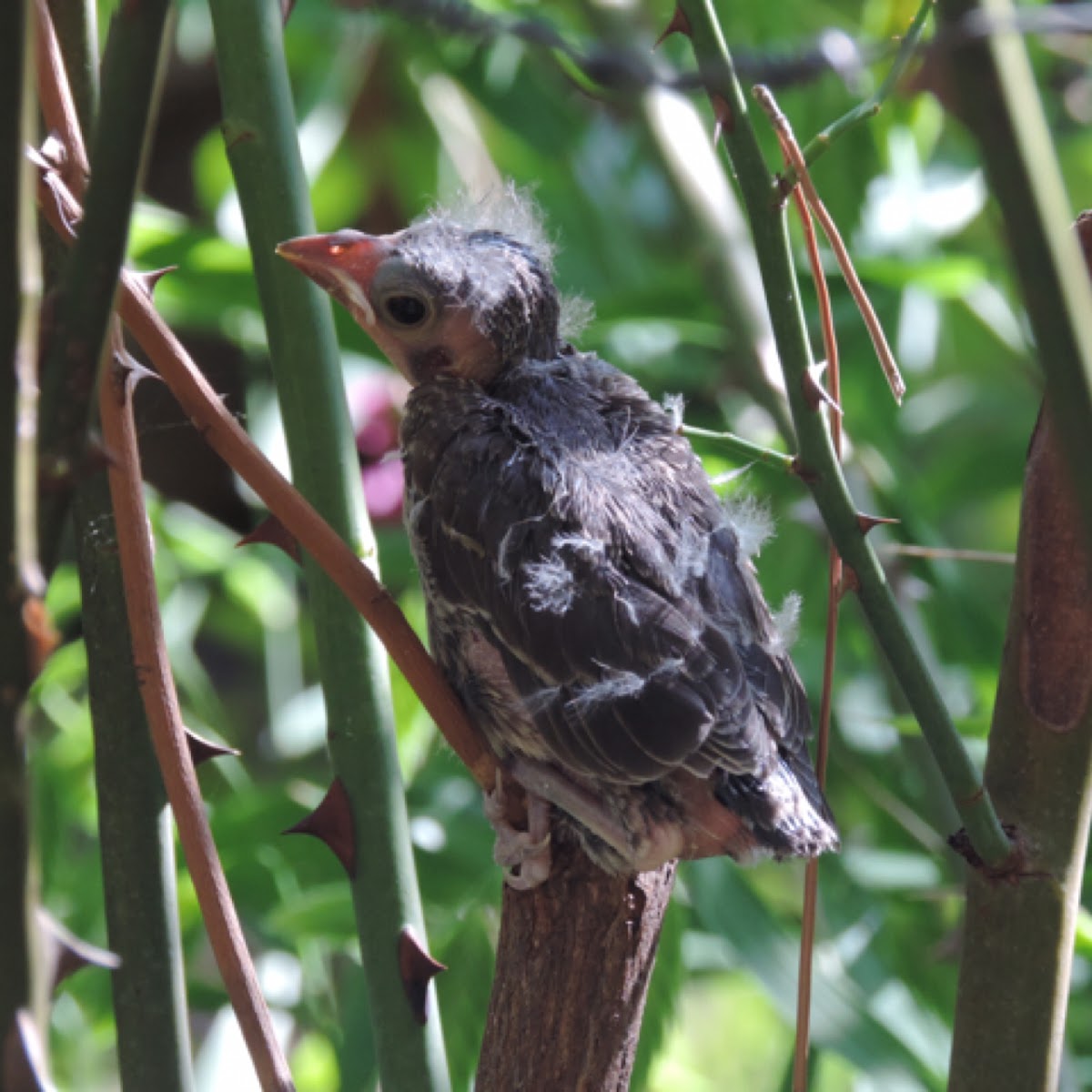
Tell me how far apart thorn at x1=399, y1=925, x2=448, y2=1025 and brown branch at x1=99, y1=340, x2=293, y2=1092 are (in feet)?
0.24

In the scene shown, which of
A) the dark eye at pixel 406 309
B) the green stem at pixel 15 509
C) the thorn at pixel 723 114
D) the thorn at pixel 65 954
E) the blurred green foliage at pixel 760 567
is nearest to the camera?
the green stem at pixel 15 509

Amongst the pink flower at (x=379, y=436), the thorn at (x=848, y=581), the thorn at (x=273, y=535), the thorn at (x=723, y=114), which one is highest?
the pink flower at (x=379, y=436)

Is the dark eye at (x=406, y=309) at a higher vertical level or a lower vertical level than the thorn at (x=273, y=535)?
higher

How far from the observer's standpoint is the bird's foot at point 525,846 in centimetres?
79

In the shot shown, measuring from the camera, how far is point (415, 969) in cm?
70

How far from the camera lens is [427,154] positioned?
7.47ft

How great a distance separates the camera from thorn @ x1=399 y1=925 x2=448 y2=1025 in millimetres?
695

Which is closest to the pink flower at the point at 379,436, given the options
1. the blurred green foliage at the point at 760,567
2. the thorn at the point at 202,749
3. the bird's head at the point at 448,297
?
the blurred green foliage at the point at 760,567

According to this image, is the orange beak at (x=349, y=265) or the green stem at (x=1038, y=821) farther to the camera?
the orange beak at (x=349, y=265)

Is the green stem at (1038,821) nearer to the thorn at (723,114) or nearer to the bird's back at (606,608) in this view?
the bird's back at (606,608)

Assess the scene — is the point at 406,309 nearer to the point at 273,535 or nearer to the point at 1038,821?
the point at 273,535

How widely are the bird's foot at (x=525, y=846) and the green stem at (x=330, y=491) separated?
0.08m

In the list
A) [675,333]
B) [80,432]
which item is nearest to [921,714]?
[80,432]

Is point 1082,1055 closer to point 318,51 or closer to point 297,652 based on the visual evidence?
point 297,652
